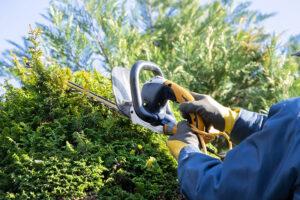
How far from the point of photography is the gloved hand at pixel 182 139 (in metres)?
1.85

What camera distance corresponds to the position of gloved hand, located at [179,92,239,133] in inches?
76.6

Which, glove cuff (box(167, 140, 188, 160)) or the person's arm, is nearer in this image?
glove cuff (box(167, 140, 188, 160))

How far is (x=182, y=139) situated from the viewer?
6.20 ft

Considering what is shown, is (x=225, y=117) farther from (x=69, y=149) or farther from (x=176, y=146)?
(x=69, y=149)

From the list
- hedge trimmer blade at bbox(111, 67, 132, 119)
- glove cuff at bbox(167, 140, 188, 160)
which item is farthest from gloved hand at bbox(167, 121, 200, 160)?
hedge trimmer blade at bbox(111, 67, 132, 119)

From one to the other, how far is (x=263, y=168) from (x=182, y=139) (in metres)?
0.80

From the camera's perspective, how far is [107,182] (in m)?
1.81

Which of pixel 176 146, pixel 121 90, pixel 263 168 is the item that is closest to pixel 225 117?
pixel 176 146

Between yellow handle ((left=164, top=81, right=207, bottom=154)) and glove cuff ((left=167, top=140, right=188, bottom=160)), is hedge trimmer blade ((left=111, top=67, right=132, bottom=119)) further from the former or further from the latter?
glove cuff ((left=167, top=140, right=188, bottom=160))

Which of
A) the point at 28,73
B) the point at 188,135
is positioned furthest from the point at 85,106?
the point at 188,135

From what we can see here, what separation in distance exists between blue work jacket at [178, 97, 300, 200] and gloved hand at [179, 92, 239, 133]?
A: 2.01 feet

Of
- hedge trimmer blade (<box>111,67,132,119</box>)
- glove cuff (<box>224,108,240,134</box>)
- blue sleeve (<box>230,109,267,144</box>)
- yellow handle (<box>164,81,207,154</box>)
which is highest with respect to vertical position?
hedge trimmer blade (<box>111,67,132,119</box>)

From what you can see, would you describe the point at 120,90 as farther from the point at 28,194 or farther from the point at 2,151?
the point at 28,194

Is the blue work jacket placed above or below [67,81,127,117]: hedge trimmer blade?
below
